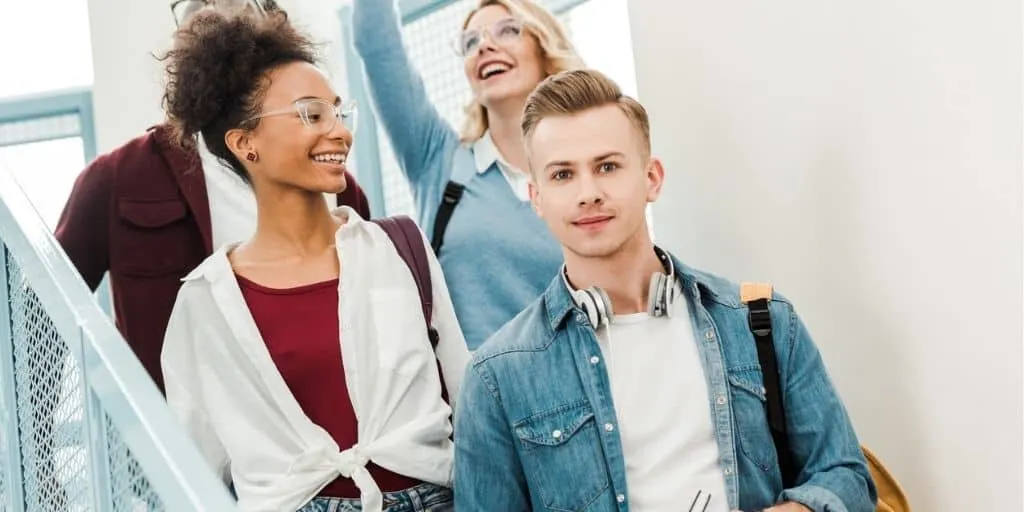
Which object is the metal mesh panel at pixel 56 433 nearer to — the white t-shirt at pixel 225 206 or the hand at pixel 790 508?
the white t-shirt at pixel 225 206

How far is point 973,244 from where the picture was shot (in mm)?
2279

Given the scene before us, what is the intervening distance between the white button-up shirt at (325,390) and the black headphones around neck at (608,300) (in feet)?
1.07

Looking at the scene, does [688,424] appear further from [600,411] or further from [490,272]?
[490,272]

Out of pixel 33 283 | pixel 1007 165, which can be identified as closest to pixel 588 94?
pixel 1007 165

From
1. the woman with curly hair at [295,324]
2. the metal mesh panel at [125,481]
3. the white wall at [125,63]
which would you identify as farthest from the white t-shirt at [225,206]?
the white wall at [125,63]

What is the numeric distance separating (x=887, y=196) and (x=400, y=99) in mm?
1218

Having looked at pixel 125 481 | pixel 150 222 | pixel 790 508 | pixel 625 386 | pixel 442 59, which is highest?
pixel 442 59

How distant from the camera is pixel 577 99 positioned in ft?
7.61

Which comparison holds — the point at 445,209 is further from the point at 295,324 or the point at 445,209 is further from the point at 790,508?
the point at 790,508

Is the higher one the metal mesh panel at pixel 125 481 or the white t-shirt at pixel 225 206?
the white t-shirt at pixel 225 206

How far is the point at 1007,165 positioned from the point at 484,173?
1.27 m

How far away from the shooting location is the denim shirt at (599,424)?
2137 millimetres

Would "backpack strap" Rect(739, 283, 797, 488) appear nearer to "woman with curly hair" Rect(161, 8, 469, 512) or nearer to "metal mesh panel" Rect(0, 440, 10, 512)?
"woman with curly hair" Rect(161, 8, 469, 512)

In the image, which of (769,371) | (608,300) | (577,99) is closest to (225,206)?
(577,99)
